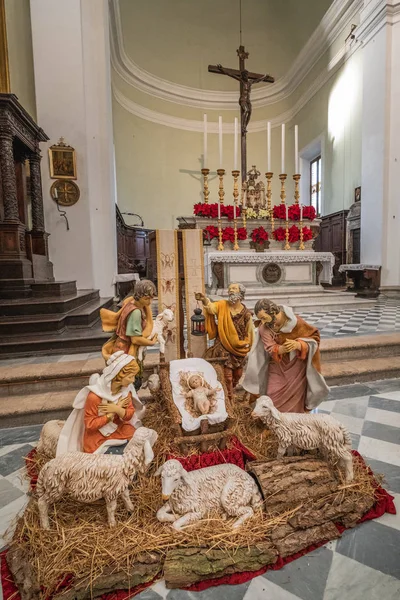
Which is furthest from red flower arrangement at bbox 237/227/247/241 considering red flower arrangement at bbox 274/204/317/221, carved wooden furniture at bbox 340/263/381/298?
carved wooden furniture at bbox 340/263/381/298

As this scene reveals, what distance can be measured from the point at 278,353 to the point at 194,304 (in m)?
1.04

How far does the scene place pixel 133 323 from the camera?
231 cm

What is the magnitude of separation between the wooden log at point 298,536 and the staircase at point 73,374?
1.87 m

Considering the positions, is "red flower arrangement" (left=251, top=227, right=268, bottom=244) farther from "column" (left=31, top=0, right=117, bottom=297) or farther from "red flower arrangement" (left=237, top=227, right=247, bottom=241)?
"column" (left=31, top=0, right=117, bottom=297)

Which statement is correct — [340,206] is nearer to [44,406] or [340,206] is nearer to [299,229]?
[299,229]

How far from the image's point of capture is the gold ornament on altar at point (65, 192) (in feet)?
23.6

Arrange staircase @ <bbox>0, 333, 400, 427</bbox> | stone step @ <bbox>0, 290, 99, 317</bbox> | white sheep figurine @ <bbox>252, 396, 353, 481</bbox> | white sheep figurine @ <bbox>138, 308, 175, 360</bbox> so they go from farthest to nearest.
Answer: stone step @ <bbox>0, 290, 99, 317</bbox>, staircase @ <bbox>0, 333, 400, 427</bbox>, white sheep figurine @ <bbox>138, 308, 175, 360</bbox>, white sheep figurine @ <bbox>252, 396, 353, 481</bbox>

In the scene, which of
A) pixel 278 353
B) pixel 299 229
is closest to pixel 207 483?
pixel 278 353

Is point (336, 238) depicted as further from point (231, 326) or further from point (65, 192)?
point (231, 326)

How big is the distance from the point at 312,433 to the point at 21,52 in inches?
348

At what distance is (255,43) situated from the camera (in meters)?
13.7

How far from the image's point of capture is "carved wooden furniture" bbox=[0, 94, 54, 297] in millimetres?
5289

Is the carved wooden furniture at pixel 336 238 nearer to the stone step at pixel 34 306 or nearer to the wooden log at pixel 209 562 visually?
the stone step at pixel 34 306

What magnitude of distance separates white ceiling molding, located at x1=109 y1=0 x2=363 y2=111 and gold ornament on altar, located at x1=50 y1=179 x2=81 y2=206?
605cm
